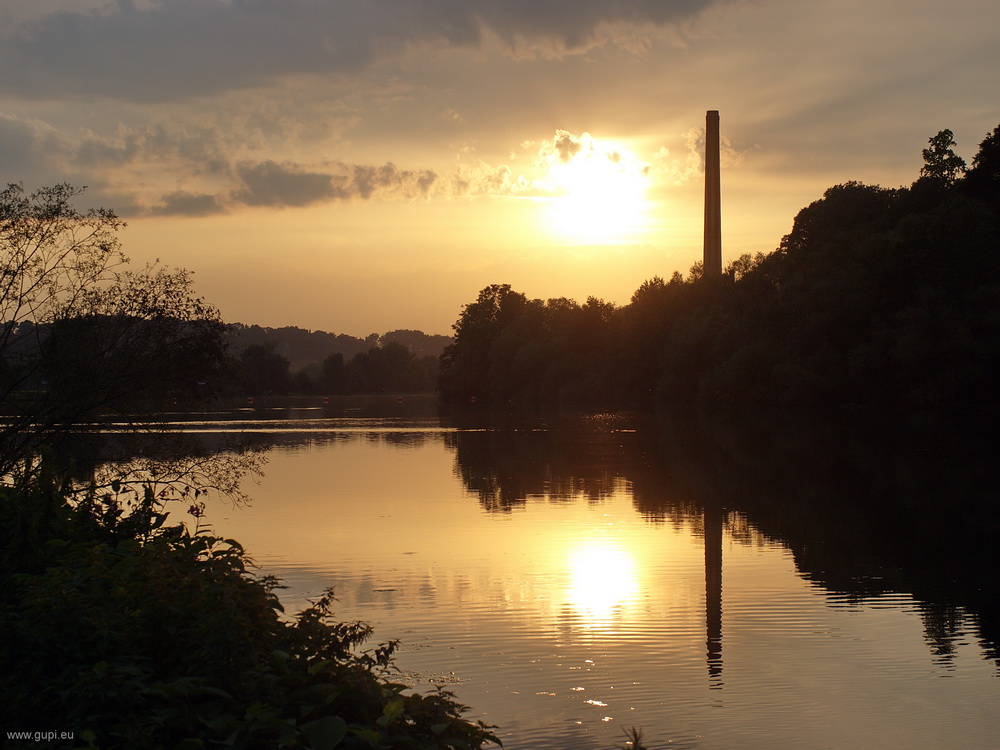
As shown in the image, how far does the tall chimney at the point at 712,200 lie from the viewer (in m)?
91.8

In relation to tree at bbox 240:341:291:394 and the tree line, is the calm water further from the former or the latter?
tree at bbox 240:341:291:394

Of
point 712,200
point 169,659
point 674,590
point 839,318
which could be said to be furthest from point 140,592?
point 712,200

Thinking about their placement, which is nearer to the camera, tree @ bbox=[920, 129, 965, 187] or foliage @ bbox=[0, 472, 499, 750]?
foliage @ bbox=[0, 472, 499, 750]

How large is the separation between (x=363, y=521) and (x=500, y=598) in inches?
284

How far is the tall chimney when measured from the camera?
301ft

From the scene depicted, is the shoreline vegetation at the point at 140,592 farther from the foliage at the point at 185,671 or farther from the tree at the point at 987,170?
the tree at the point at 987,170

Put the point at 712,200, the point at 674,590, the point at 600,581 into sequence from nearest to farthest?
the point at 674,590 → the point at 600,581 → the point at 712,200

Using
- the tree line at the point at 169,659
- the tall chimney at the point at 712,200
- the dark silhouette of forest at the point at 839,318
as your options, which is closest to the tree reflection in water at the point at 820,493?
the tree line at the point at 169,659

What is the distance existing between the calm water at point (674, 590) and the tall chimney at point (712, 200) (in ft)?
213

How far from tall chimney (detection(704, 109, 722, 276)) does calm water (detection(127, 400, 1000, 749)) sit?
6499 cm

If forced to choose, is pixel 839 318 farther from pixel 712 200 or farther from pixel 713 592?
pixel 713 592

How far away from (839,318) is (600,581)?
5092 cm

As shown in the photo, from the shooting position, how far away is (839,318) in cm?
6041

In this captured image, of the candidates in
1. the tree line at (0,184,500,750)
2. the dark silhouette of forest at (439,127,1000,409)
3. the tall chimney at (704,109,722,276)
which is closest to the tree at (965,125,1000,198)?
the dark silhouette of forest at (439,127,1000,409)
